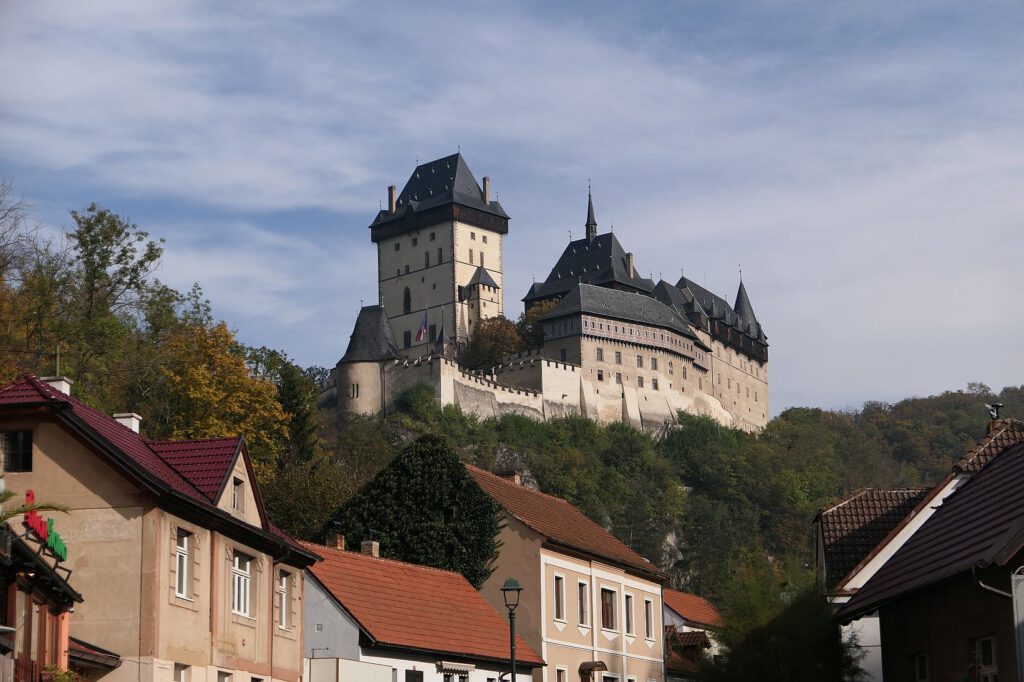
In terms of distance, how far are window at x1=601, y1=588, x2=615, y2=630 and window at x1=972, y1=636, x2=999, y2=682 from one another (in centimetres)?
1992

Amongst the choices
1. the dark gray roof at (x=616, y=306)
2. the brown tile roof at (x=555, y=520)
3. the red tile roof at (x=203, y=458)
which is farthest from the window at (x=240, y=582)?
the dark gray roof at (x=616, y=306)

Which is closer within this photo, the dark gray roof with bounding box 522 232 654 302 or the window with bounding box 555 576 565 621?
the window with bounding box 555 576 565 621

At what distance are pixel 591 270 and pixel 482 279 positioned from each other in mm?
10321

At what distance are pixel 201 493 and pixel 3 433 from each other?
9.29 ft

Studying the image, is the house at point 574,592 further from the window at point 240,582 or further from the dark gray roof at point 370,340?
the dark gray roof at point 370,340

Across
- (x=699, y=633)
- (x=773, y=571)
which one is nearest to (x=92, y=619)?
(x=773, y=571)

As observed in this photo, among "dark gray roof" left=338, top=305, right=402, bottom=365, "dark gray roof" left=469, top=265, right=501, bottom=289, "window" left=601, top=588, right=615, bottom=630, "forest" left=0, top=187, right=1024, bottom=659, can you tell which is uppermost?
"dark gray roof" left=469, top=265, right=501, bottom=289

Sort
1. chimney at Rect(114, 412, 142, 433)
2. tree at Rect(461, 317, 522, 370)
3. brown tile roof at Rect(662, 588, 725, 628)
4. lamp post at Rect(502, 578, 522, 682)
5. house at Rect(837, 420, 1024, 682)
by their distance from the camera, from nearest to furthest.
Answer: house at Rect(837, 420, 1024, 682), lamp post at Rect(502, 578, 522, 682), chimney at Rect(114, 412, 142, 433), brown tile roof at Rect(662, 588, 725, 628), tree at Rect(461, 317, 522, 370)

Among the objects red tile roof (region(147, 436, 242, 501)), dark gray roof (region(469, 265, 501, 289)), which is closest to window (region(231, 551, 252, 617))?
red tile roof (region(147, 436, 242, 501))

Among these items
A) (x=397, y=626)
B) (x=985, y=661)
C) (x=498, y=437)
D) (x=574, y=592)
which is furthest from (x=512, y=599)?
(x=498, y=437)

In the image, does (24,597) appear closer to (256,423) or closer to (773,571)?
(773,571)

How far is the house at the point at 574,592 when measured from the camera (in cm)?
3478

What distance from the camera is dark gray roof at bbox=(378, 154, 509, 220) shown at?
142 meters

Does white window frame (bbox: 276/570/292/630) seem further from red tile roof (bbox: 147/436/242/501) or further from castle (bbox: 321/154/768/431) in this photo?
castle (bbox: 321/154/768/431)
